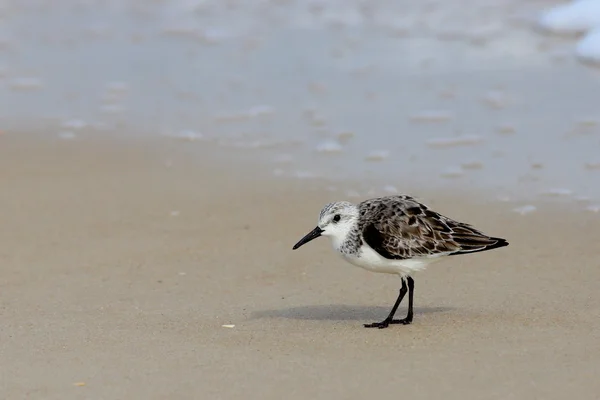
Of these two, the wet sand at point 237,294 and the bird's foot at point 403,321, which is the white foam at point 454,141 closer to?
the wet sand at point 237,294

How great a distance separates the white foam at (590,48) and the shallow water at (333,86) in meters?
0.16

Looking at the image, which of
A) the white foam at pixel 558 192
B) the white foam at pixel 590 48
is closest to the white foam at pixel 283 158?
the white foam at pixel 558 192

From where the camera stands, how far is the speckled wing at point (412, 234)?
6109 mm

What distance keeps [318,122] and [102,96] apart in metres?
2.32

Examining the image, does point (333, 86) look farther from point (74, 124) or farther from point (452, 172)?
point (74, 124)

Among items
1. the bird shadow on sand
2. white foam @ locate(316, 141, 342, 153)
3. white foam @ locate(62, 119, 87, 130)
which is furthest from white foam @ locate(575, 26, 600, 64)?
the bird shadow on sand

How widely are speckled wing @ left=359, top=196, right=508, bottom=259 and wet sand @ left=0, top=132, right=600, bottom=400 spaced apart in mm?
407

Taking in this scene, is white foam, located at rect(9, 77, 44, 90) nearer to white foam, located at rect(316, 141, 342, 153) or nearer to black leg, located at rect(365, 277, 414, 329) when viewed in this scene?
white foam, located at rect(316, 141, 342, 153)

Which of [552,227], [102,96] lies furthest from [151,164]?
[552,227]

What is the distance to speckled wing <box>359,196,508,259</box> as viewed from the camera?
6.11 meters

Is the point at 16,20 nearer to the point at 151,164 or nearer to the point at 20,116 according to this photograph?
the point at 20,116

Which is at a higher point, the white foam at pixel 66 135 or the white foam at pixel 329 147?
the white foam at pixel 329 147

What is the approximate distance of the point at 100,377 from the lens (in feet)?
17.5

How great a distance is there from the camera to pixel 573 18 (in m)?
11.9
